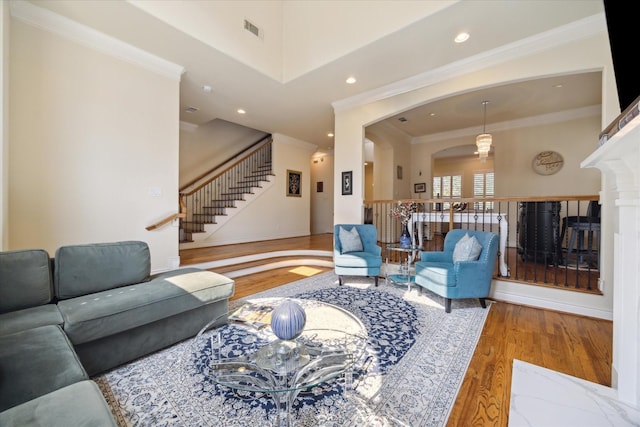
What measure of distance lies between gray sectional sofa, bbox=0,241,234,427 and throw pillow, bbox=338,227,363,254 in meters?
2.03

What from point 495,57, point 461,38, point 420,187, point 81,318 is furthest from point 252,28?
point 420,187

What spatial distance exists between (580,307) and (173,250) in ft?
17.2

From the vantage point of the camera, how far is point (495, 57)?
10.9 feet

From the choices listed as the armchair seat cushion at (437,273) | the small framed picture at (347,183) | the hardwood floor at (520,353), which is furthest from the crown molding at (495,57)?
the hardwood floor at (520,353)

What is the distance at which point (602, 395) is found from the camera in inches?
62.6

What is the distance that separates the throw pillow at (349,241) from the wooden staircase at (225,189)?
3373 millimetres

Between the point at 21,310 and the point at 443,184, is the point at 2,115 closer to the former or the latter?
the point at 21,310

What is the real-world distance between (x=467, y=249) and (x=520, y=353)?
3.99ft

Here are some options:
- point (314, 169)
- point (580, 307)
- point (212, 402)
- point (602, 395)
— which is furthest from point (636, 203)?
point (314, 169)

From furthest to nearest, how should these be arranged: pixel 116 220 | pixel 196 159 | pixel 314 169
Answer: pixel 314 169
pixel 196 159
pixel 116 220

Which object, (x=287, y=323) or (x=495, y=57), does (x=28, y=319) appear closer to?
(x=287, y=323)

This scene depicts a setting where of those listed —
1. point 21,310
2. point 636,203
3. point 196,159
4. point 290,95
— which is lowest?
point 21,310

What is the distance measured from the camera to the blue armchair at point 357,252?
3.71 m

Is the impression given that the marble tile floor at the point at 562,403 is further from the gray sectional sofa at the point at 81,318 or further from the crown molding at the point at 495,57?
the crown molding at the point at 495,57
